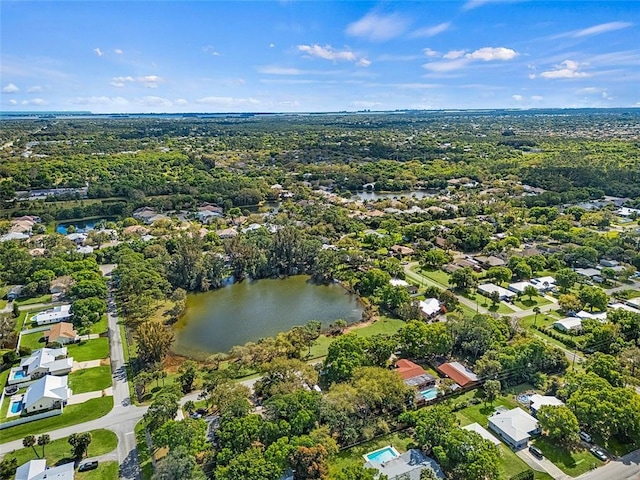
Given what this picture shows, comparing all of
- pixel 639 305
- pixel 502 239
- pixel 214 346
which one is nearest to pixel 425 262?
pixel 502 239

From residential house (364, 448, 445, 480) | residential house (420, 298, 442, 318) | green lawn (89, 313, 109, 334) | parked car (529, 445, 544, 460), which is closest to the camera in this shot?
residential house (364, 448, 445, 480)

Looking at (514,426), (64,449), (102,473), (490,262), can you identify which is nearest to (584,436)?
(514,426)

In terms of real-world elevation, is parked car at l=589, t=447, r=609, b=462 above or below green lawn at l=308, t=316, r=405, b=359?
above

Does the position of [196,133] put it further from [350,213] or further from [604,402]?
[604,402]

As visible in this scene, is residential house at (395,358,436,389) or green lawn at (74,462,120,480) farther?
residential house at (395,358,436,389)

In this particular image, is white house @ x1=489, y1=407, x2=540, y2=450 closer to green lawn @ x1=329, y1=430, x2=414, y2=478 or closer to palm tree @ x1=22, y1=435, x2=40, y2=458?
green lawn @ x1=329, y1=430, x2=414, y2=478

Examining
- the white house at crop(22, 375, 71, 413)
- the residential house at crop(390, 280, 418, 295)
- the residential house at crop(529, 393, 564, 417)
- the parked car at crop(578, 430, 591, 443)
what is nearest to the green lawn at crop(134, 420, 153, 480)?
the white house at crop(22, 375, 71, 413)

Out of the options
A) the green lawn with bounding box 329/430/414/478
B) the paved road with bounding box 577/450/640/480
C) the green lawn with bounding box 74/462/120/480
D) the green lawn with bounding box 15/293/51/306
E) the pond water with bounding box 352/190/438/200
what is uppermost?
the pond water with bounding box 352/190/438/200

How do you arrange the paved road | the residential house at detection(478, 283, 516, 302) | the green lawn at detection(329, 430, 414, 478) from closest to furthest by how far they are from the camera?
the paved road
the green lawn at detection(329, 430, 414, 478)
the residential house at detection(478, 283, 516, 302)
